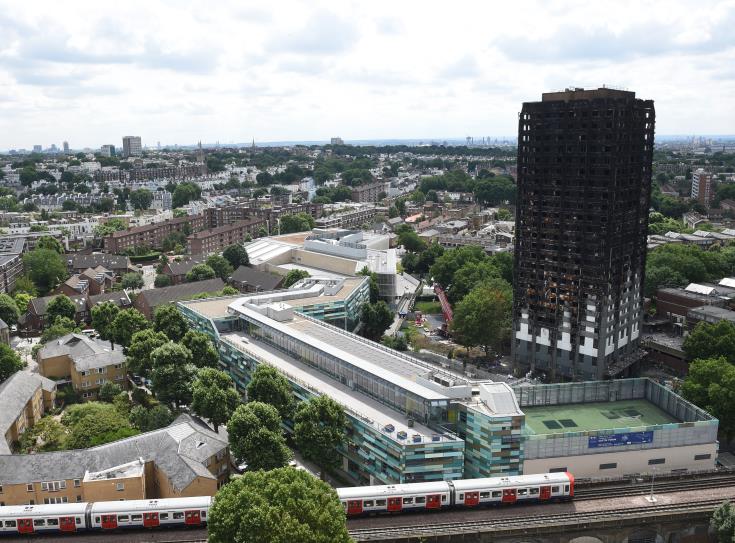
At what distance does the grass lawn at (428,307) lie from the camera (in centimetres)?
10281

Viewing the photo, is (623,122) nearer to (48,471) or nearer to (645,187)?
(645,187)

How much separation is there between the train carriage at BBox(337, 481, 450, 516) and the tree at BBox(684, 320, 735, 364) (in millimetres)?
38947

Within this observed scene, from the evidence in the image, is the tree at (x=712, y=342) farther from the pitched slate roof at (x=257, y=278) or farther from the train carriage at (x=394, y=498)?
the pitched slate roof at (x=257, y=278)

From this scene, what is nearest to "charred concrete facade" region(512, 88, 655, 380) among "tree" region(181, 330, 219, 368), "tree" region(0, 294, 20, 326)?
"tree" region(181, 330, 219, 368)

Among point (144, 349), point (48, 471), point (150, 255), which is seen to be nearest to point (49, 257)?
point (150, 255)

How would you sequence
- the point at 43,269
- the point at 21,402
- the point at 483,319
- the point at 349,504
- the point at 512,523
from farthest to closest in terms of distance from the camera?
1. the point at 43,269
2. the point at 483,319
3. the point at 21,402
4. the point at 349,504
5. the point at 512,523

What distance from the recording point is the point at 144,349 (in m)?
66.3

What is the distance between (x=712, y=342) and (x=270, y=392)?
149 feet

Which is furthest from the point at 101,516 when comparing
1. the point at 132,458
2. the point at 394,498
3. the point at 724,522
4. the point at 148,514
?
the point at 724,522

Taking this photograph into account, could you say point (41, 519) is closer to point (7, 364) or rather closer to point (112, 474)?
point (112, 474)

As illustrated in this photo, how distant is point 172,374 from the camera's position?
60.3m

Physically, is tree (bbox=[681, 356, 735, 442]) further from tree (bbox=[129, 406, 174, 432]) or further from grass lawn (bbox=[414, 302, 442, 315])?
grass lawn (bbox=[414, 302, 442, 315])

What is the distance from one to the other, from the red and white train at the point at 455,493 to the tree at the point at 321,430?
18.5ft

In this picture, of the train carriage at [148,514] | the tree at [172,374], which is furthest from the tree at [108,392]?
the train carriage at [148,514]
